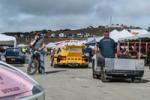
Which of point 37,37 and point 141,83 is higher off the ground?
point 37,37

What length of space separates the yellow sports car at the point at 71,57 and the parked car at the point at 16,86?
24.6 metres

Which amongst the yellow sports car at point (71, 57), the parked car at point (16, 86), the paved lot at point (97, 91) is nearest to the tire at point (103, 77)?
the paved lot at point (97, 91)

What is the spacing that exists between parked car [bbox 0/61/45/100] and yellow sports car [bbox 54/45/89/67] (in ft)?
80.7

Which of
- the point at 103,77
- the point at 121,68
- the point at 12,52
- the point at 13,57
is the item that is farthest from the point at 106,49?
the point at 12,52

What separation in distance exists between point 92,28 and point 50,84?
329 ft

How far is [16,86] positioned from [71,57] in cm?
2590

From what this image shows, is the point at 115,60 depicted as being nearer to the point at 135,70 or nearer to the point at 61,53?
the point at 135,70

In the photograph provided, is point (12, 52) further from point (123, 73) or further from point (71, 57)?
point (123, 73)

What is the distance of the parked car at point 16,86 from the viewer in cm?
577

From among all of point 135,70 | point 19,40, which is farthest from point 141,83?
point 19,40

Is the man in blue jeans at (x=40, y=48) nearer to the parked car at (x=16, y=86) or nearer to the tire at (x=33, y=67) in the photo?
the tire at (x=33, y=67)

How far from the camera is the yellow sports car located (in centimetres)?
3109

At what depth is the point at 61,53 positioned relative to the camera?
32312mm

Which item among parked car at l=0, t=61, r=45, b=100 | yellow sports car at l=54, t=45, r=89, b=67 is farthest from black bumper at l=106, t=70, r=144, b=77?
yellow sports car at l=54, t=45, r=89, b=67
